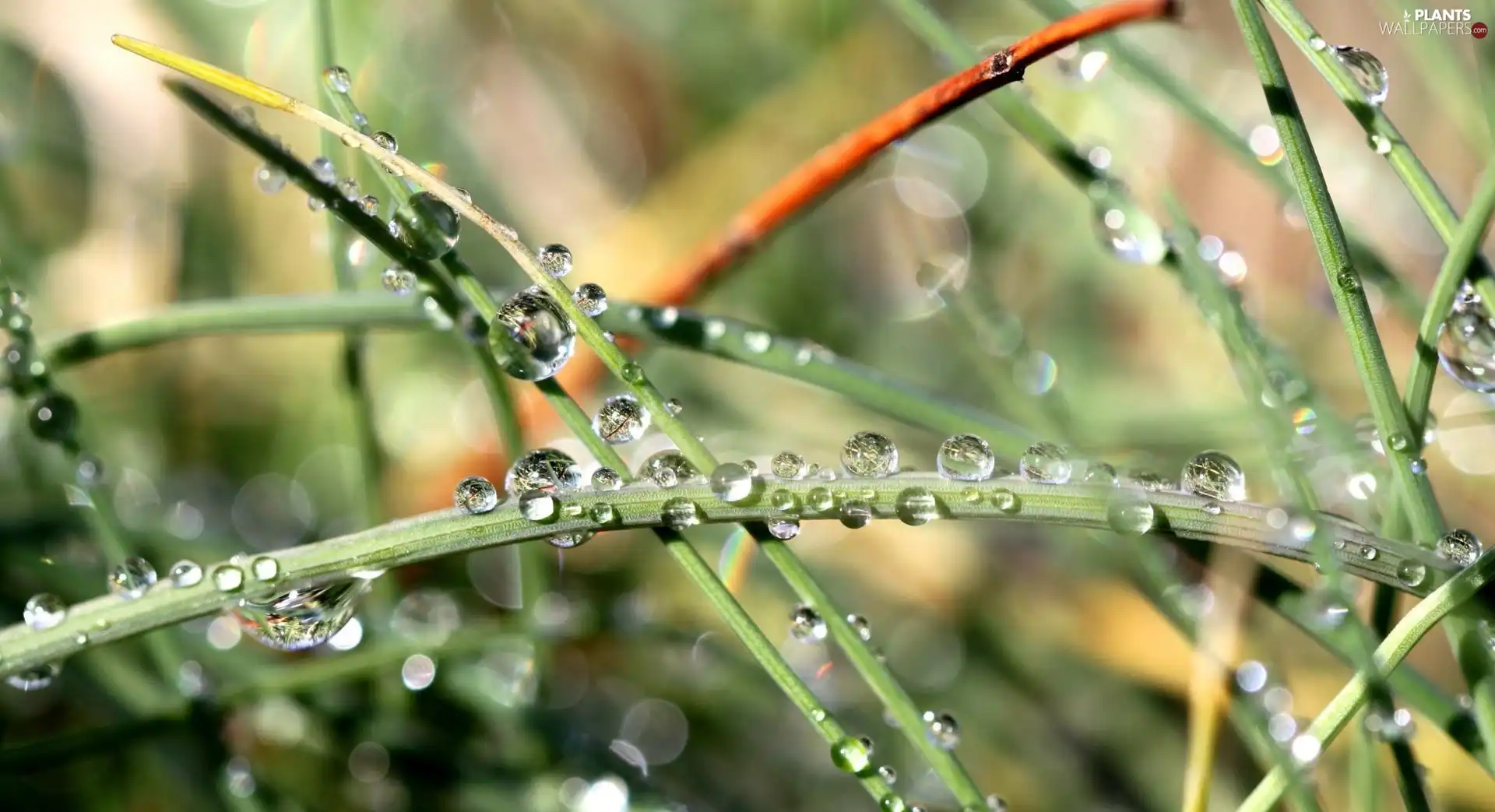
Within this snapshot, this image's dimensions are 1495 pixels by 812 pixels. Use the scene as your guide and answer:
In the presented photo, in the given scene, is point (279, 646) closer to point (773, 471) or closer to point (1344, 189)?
point (773, 471)

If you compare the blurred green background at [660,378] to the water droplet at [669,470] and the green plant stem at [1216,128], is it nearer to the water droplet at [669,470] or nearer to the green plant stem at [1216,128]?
the green plant stem at [1216,128]

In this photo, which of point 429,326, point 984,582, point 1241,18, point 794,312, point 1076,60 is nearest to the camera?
Answer: point 1241,18

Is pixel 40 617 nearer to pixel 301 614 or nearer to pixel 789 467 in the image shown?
pixel 301 614

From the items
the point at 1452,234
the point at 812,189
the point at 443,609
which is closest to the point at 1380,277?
the point at 1452,234

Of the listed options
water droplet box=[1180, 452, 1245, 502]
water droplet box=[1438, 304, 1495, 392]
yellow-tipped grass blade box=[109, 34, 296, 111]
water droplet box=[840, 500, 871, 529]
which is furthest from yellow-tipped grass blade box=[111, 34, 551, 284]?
water droplet box=[1438, 304, 1495, 392]

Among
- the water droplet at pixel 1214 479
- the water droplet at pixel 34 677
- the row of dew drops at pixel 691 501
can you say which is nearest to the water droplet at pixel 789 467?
the row of dew drops at pixel 691 501

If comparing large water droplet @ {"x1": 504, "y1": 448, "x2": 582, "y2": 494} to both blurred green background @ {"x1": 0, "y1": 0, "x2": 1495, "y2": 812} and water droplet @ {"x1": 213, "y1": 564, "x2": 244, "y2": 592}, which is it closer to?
water droplet @ {"x1": 213, "y1": 564, "x2": 244, "y2": 592}
